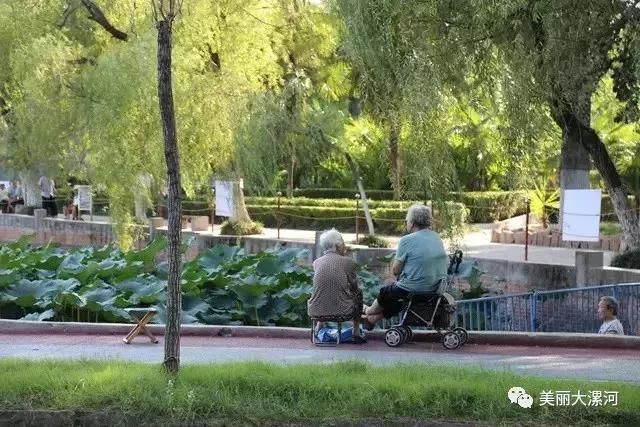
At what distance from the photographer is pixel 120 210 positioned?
21.9 metres

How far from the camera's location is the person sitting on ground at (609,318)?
37.0ft

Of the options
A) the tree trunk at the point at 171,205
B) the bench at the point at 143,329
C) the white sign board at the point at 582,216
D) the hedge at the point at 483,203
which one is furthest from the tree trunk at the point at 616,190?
the hedge at the point at 483,203

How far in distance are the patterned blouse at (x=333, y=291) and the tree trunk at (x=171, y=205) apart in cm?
303

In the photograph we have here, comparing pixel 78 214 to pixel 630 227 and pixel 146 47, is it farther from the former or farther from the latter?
pixel 630 227

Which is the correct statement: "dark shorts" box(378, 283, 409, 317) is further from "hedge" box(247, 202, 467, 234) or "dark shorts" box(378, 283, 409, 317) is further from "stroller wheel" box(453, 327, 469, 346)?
"hedge" box(247, 202, 467, 234)

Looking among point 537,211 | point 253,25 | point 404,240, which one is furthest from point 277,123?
point 404,240

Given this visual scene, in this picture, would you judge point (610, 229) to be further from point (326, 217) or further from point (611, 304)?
point (611, 304)

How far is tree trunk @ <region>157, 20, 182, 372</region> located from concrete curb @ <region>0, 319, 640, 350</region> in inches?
146

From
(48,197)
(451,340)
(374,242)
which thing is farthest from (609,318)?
(48,197)

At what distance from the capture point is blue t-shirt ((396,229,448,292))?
10.2m

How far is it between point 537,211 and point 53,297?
18.5 meters

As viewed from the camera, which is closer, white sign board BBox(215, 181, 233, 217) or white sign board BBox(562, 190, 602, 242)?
white sign board BBox(562, 190, 602, 242)

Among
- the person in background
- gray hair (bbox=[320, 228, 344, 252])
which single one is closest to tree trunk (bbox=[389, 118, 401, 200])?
gray hair (bbox=[320, 228, 344, 252])

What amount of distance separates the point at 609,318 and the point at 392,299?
9.05ft
